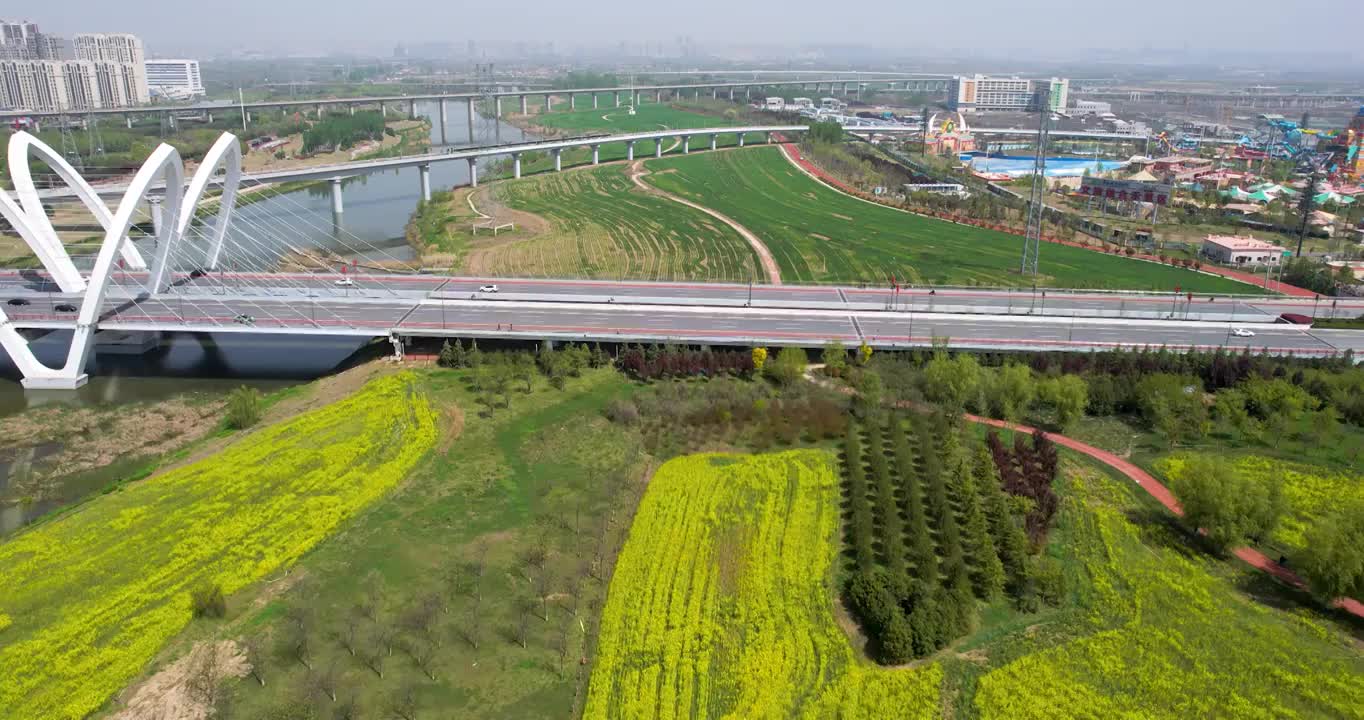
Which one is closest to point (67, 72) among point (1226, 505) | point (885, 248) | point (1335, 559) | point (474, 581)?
point (885, 248)

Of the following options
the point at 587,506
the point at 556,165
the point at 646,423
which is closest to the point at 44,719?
the point at 587,506

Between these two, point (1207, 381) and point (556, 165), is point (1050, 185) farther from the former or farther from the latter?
point (1207, 381)

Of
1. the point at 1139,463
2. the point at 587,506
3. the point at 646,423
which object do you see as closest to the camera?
the point at 587,506

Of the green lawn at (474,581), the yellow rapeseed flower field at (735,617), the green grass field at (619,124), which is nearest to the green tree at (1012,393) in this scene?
the yellow rapeseed flower field at (735,617)

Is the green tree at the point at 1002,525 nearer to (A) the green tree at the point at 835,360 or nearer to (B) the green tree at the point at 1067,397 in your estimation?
(B) the green tree at the point at 1067,397

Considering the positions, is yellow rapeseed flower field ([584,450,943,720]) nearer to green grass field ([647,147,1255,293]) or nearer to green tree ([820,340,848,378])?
green tree ([820,340,848,378])

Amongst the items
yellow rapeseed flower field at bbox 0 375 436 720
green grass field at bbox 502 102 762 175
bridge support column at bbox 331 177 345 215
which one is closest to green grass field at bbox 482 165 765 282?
bridge support column at bbox 331 177 345 215
